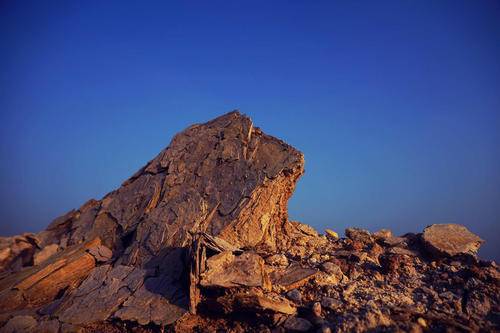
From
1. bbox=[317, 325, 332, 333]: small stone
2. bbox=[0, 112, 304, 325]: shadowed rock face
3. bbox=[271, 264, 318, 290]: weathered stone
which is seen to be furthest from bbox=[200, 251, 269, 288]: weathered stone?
bbox=[317, 325, 332, 333]: small stone

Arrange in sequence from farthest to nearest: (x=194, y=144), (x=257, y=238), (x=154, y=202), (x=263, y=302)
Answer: (x=194, y=144), (x=154, y=202), (x=257, y=238), (x=263, y=302)

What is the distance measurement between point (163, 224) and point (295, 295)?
208 inches

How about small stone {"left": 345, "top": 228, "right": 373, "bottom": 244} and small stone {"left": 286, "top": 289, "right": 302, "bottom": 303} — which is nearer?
small stone {"left": 286, "top": 289, "right": 302, "bottom": 303}

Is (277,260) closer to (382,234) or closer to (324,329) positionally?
(324,329)

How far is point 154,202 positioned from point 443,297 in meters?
9.47

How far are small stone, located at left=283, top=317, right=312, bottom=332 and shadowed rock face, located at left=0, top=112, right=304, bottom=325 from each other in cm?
275

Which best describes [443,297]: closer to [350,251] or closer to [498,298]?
[498,298]

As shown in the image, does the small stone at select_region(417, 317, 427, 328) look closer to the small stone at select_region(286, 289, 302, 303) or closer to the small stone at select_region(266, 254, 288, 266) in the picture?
the small stone at select_region(286, 289, 302, 303)

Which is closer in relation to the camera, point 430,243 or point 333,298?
point 333,298

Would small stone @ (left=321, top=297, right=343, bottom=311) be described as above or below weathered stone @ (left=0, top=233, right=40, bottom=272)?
below

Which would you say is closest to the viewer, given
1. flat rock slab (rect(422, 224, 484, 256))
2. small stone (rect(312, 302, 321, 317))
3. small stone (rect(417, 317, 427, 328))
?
small stone (rect(417, 317, 427, 328))

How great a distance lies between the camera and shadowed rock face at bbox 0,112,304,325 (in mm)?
9031

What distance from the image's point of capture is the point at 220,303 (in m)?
7.85

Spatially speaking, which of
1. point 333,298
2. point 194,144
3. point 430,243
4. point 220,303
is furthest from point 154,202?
point 430,243
